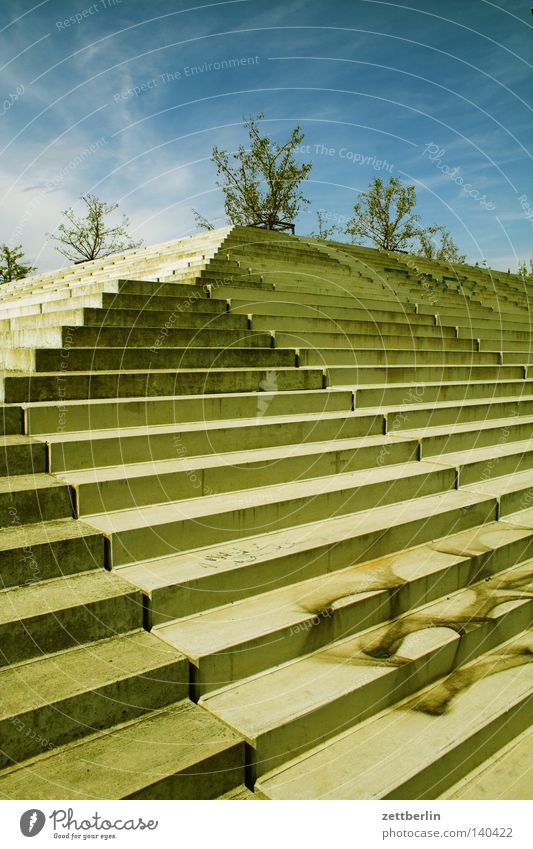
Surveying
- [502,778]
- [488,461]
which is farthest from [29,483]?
[488,461]

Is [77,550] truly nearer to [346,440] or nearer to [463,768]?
[463,768]

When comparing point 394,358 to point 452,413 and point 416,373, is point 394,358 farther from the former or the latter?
Result: point 452,413

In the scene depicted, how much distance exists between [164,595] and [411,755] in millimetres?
1446

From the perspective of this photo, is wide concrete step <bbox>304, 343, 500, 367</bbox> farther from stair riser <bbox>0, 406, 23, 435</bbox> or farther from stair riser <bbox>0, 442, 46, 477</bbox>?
stair riser <bbox>0, 442, 46, 477</bbox>

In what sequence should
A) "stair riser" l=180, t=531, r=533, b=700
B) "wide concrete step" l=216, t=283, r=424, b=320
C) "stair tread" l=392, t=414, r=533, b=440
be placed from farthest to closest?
1. "wide concrete step" l=216, t=283, r=424, b=320
2. "stair tread" l=392, t=414, r=533, b=440
3. "stair riser" l=180, t=531, r=533, b=700

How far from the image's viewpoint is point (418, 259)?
1591 centimetres

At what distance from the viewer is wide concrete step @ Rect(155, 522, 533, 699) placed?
9.68ft

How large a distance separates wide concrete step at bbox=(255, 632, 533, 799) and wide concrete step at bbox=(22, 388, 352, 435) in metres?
2.53

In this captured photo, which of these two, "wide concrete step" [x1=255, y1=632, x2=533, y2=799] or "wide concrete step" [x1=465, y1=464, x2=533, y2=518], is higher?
"wide concrete step" [x1=465, y1=464, x2=533, y2=518]

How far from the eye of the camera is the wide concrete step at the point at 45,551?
3.03 m

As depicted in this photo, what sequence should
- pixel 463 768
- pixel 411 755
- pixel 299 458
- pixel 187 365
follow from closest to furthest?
pixel 411 755
pixel 463 768
pixel 299 458
pixel 187 365

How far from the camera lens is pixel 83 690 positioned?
2.50m
